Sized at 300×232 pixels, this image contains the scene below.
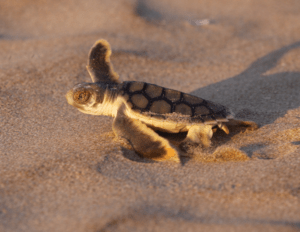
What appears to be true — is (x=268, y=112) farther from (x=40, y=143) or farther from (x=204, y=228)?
(x=40, y=143)

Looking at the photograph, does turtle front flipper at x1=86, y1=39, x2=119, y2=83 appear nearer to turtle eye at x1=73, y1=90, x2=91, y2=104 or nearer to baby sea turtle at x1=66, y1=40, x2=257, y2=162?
baby sea turtle at x1=66, y1=40, x2=257, y2=162

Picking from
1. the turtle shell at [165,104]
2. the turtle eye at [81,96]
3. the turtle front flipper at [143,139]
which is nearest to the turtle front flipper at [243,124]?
the turtle shell at [165,104]

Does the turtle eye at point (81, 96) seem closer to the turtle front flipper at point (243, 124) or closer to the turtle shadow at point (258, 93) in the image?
the turtle front flipper at point (243, 124)

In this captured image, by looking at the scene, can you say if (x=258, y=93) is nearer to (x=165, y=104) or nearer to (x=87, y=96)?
(x=165, y=104)

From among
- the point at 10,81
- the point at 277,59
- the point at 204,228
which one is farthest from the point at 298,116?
the point at 10,81

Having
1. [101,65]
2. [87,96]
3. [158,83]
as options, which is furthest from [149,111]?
[158,83]
